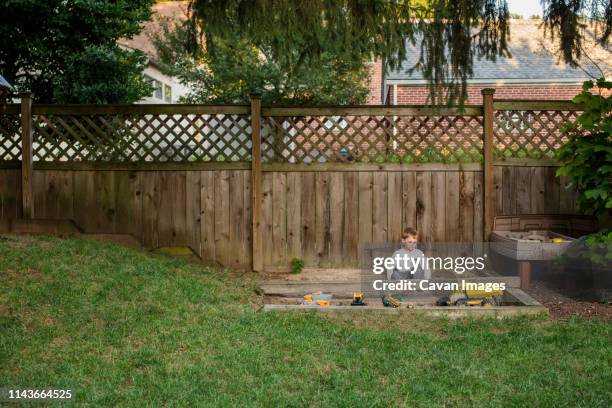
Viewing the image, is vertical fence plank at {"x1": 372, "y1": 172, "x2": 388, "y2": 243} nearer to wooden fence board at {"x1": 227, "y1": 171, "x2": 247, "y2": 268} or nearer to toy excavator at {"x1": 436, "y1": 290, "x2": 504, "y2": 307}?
wooden fence board at {"x1": 227, "y1": 171, "x2": 247, "y2": 268}

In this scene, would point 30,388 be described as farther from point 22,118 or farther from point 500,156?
point 500,156

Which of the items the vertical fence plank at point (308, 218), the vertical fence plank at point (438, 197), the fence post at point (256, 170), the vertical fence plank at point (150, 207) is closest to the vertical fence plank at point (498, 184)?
the vertical fence plank at point (438, 197)

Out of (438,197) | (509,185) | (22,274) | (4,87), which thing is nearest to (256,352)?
(22,274)

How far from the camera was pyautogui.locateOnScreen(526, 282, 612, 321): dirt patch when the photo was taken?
5541 mm

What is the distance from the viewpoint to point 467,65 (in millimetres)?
5191

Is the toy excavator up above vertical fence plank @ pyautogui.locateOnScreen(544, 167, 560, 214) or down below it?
below

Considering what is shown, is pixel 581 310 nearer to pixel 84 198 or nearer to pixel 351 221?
pixel 351 221

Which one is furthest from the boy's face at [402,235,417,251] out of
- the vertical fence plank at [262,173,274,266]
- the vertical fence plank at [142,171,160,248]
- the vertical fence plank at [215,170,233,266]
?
the vertical fence plank at [142,171,160,248]

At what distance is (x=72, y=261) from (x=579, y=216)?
5694 mm

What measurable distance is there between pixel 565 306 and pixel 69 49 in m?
8.89

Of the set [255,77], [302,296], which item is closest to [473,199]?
[302,296]

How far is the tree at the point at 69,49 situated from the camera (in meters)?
10.4

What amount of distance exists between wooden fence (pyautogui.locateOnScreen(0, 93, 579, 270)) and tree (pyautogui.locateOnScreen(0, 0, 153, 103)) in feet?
9.24

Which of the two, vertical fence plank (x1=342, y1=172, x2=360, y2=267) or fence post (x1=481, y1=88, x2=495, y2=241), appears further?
vertical fence plank (x1=342, y1=172, x2=360, y2=267)
